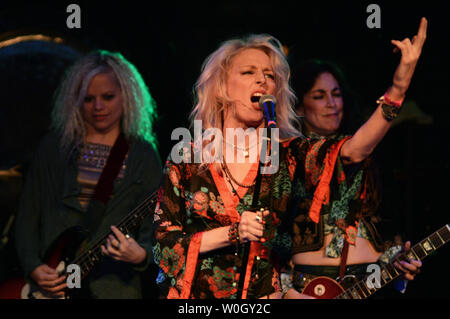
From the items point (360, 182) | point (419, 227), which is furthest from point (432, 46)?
point (360, 182)

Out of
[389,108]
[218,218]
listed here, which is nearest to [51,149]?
[218,218]

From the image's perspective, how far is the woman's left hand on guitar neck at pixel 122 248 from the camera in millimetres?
3252

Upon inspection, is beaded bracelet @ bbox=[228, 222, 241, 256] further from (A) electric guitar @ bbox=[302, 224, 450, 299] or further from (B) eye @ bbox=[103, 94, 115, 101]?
(B) eye @ bbox=[103, 94, 115, 101]

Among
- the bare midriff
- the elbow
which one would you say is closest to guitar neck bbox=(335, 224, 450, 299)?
the bare midriff

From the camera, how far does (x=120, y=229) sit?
11.0ft

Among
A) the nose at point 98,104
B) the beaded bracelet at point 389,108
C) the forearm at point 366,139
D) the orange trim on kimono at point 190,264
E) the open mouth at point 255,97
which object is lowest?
the orange trim on kimono at point 190,264

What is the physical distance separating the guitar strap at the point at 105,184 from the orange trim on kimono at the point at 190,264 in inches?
53.5

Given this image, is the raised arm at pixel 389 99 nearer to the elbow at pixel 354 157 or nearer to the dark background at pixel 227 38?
the elbow at pixel 354 157

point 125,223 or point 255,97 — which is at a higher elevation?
point 255,97

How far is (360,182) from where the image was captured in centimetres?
237

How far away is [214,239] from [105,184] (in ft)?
4.97

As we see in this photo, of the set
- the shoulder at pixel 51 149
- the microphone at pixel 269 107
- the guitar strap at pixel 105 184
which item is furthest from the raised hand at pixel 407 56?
the shoulder at pixel 51 149

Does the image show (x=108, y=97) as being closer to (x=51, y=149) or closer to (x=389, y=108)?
(x=51, y=149)

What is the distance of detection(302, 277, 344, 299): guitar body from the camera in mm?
2865
